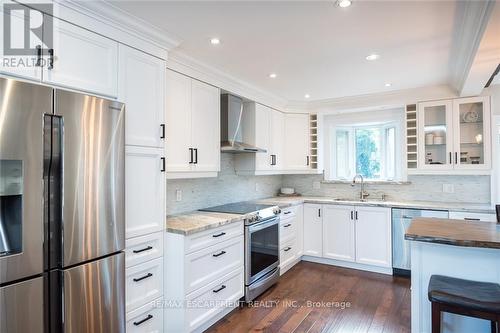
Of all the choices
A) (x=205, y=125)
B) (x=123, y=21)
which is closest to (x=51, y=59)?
(x=123, y=21)

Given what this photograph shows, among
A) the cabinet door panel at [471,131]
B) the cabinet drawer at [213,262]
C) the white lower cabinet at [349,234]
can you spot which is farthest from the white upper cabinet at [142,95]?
the cabinet door panel at [471,131]

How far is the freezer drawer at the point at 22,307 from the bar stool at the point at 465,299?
7.08 ft

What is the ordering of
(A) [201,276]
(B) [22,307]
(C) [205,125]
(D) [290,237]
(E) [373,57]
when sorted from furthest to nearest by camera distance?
(D) [290,237]
(C) [205,125]
(E) [373,57]
(A) [201,276]
(B) [22,307]

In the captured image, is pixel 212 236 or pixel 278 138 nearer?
pixel 212 236

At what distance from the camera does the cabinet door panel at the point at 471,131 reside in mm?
3523

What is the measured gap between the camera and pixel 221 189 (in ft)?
12.3

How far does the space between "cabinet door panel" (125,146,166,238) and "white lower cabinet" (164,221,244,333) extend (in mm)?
236

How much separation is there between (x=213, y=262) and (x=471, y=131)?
3.50 meters

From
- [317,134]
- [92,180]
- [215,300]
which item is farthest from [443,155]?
[92,180]

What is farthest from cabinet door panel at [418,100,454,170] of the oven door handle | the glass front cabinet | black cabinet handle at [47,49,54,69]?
black cabinet handle at [47,49,54,69]

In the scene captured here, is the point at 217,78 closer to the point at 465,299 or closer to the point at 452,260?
the point at 452,260

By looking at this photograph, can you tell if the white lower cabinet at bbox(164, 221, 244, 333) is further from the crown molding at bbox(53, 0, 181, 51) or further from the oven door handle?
the crown molding at bbox(53, 0, 181, 51)

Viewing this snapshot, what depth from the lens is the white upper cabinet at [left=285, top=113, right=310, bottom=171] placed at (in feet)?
15.3

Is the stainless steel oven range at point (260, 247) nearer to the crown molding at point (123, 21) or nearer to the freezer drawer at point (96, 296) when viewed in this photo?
the freezer drawer at point (96, 296)
